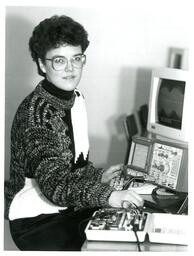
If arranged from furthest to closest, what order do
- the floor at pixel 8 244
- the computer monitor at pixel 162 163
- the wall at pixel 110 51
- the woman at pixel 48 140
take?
the wall at pixel 110 51, the floor at pixel 8 244, the computer monitor at pixel 162 163, the woman at pixel 48 140

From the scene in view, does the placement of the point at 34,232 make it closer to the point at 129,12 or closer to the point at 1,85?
the point at 1,85

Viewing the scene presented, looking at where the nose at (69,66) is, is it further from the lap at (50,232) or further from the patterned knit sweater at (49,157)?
the lap at (50,232)

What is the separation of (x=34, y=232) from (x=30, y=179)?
0.19m

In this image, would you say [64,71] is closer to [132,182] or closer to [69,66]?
[69,66]

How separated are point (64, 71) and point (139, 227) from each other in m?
0.62

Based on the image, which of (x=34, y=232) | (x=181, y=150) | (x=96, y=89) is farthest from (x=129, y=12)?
(x=34, y=232)

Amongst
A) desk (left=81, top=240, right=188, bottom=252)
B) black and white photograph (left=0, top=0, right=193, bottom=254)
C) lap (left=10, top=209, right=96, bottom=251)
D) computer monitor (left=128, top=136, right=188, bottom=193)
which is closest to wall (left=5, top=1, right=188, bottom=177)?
black and white photograph (left=0, top=0, right=193, bottom=254)

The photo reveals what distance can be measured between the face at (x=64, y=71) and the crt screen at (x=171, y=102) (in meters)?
0.51

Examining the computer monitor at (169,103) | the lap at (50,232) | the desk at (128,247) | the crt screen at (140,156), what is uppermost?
the computer monitor at (169,103)

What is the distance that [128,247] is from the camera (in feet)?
4.01

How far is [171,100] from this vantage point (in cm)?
195

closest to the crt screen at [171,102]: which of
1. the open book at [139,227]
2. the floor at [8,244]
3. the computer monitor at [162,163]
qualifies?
the computer monitor at [162,163]

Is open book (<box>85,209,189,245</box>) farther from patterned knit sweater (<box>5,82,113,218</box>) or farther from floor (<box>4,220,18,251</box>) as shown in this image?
floor (<box>4,220,18,251</box>)

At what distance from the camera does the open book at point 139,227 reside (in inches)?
48.3
